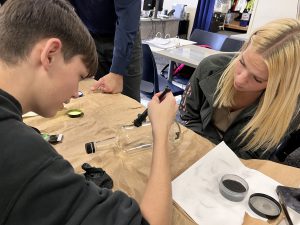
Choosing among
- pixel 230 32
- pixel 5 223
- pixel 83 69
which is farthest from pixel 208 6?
pixel 5 223

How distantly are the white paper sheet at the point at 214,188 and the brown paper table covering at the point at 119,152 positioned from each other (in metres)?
0.02

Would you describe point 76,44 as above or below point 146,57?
above

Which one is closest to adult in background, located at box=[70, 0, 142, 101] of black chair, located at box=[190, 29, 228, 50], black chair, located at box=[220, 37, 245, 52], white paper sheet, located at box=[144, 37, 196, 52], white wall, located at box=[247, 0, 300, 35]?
white paper sheet, located at box=[144, 37, 196, 52]

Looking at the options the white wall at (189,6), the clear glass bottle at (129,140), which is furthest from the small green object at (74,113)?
the white wall at (189,6)

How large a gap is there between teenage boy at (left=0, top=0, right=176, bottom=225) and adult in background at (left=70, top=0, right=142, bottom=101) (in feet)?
2.07

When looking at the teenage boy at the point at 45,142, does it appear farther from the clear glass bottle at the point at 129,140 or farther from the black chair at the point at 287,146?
the black chair at the point at 287,146

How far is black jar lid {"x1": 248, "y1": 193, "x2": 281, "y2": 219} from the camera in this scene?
71 centimetres

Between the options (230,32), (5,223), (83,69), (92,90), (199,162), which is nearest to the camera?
(5,223)

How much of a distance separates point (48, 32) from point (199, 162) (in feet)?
1.86

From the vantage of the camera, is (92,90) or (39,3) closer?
(39,3)

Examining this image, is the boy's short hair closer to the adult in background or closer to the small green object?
the small green object

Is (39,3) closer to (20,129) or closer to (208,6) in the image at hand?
(20,129)

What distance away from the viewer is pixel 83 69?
2.20ft

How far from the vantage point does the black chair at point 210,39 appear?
2845 millimetres
